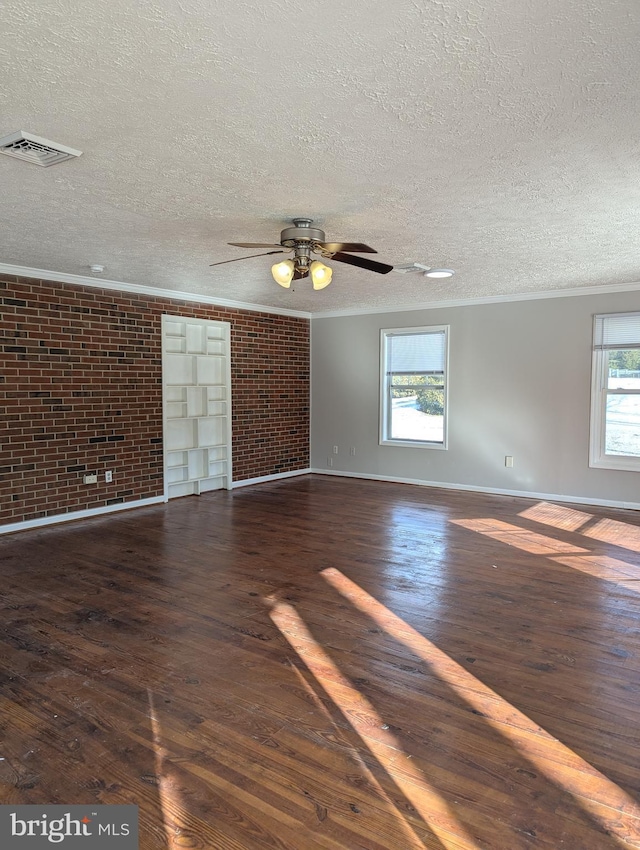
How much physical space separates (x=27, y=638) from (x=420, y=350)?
5.74 meters

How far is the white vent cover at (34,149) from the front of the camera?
2383 millimetres

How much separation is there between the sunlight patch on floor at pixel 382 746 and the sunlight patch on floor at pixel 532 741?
16.4 inches

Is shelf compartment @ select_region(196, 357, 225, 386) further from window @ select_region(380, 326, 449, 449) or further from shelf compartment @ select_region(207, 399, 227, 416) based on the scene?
window @ select_region(380, 326, 449, 449)

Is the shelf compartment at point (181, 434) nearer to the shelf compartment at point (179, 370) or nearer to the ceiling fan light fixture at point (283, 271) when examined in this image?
the shelf compartment at point (179, 370)

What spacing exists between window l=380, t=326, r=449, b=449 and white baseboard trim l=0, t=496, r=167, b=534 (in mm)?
3268

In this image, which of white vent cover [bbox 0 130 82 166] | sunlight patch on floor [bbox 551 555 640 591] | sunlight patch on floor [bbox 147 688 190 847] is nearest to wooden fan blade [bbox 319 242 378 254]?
white vent cover [bbox 0 130 82 166]

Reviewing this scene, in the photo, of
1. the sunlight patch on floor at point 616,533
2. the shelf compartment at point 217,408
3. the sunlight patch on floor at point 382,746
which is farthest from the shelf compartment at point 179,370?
the sunlight patch on floor at point 616,533

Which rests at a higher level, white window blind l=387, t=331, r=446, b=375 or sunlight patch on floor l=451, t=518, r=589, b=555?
white window blind l=387, t=331, r=446, b=375

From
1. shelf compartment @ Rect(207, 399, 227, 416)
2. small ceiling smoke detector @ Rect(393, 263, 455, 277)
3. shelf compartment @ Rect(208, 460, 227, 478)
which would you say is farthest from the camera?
shelf compartment @ Rect(208, 460, 227, 478)

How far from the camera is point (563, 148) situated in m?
2.51

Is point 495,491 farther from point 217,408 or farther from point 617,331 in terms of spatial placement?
point 217,408

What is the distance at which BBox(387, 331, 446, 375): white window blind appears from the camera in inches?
287

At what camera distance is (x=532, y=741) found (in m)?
2.13

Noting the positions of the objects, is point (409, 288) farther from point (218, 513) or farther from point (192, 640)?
point (192, 640)
